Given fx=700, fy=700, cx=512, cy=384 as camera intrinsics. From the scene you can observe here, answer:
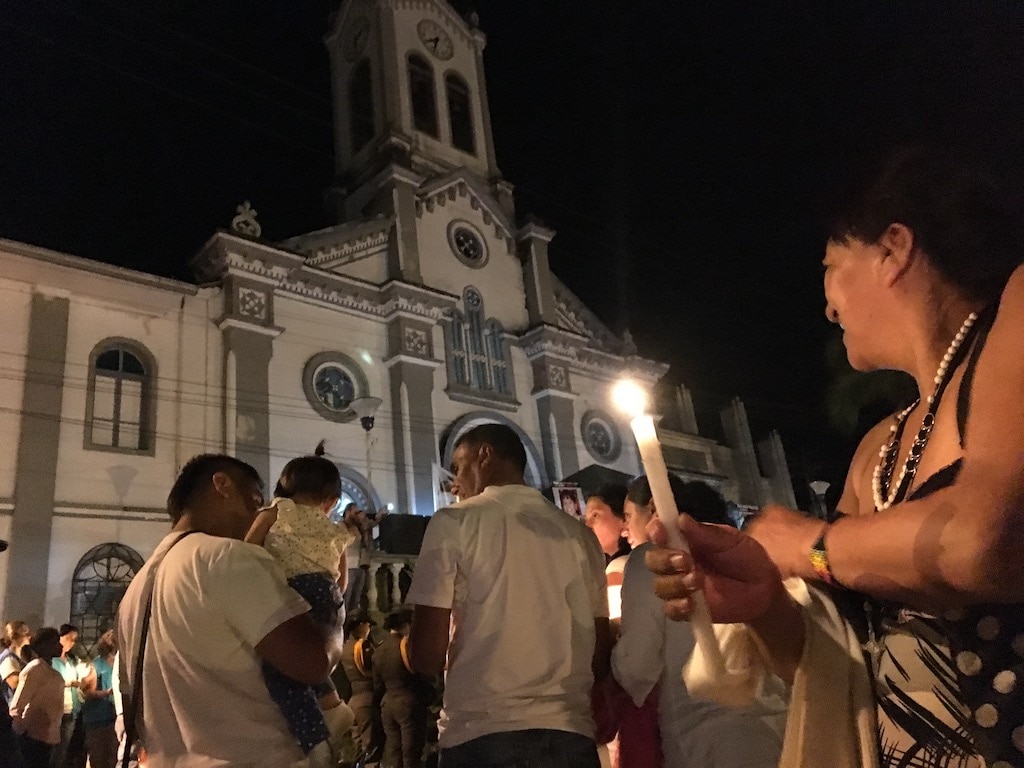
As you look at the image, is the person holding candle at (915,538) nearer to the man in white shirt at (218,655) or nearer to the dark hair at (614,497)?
the man in white shirt at (218,655)

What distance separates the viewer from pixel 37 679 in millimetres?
5520

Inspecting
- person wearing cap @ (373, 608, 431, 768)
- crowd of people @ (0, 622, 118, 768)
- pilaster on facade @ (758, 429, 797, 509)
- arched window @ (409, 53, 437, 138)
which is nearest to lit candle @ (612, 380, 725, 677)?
crowd of people @ (0, 622, 118, 768)

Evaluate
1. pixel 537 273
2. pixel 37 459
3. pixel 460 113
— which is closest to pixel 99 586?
pixel 37 459

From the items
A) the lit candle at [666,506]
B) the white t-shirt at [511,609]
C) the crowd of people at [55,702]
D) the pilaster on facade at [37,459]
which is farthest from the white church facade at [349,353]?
the lit candle at [666,506]

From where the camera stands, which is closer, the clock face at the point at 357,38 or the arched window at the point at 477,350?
the arched window at the point at 477,350

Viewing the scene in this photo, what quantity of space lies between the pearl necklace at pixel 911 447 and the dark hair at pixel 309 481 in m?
2.37

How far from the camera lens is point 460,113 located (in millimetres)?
23625

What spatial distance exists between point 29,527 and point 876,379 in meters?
13.4

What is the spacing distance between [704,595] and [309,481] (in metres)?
2.39

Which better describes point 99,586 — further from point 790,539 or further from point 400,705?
point 790,539

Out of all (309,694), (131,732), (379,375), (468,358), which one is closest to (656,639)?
(309,694)

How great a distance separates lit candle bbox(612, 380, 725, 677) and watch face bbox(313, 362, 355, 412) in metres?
15.8

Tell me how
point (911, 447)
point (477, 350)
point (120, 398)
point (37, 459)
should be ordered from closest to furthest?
point (911, 447) → point (37, 459) → point (120, 398) → point (477, 350)

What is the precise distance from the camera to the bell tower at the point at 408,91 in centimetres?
2120
